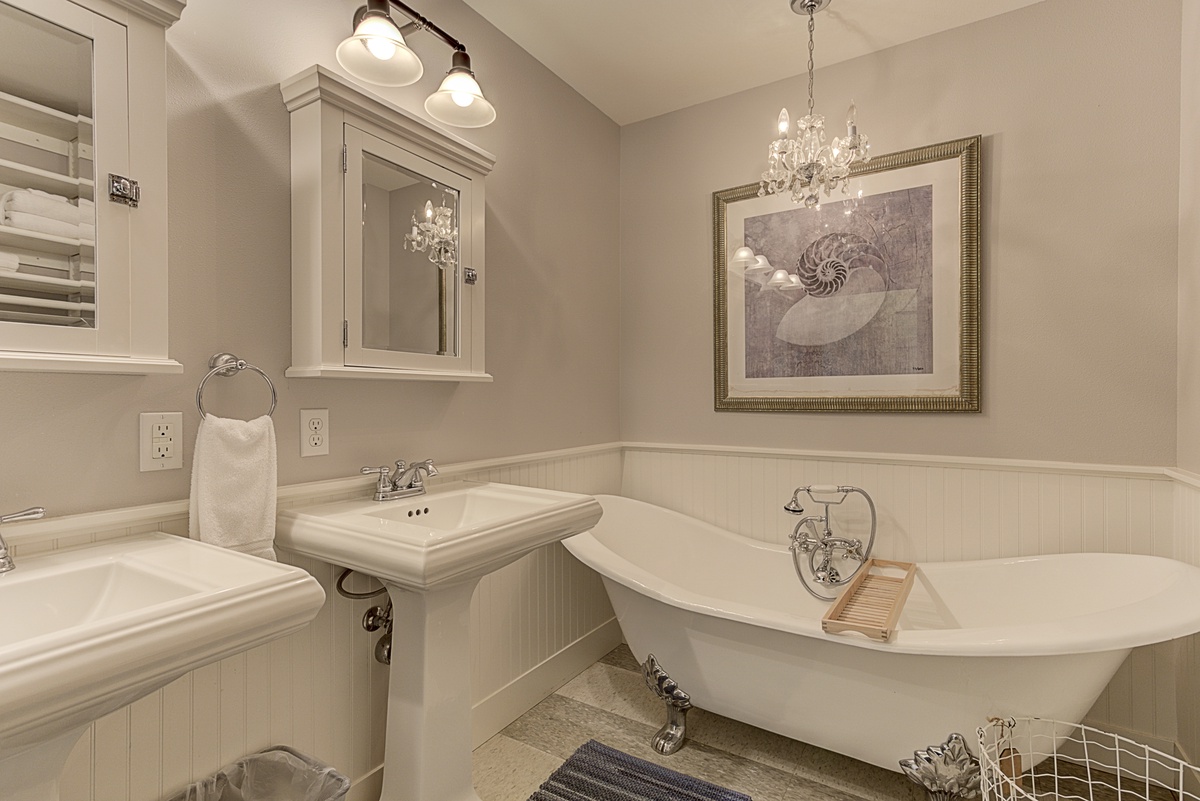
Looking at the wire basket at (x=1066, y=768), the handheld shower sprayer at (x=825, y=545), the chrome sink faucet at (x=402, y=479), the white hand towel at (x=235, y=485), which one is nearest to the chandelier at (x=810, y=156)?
the handheld shower sprayer at (x=825, y=545)

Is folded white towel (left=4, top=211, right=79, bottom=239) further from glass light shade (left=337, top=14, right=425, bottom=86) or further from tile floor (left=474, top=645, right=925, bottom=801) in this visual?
tile floor (left=474, top=645, right=925, bottom=801)

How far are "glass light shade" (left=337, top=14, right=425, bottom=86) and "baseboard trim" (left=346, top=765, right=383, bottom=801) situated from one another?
1886 millimetres

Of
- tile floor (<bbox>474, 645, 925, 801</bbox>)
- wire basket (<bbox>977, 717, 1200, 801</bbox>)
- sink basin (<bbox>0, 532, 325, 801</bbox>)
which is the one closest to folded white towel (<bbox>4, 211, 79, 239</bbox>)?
sink basin (<bbox>0, 532, 325, 801</bbox>)

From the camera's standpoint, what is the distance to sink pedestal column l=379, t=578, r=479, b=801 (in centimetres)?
146

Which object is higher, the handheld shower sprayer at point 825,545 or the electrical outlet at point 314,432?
the electrical outlet at point 314,432

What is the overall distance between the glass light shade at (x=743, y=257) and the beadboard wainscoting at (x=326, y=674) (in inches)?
41.5

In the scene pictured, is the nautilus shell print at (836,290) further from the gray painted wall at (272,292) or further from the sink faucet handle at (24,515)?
the sink faucet handle at (24,515)

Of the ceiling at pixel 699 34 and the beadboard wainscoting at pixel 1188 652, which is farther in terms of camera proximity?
the ceiling at pixel 699 34

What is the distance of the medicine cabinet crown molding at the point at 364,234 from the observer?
58.8 inches

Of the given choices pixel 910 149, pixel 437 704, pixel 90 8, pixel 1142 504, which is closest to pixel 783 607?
pixel 1142 504

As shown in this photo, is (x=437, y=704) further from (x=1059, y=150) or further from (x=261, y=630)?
(x=1059, y=150)

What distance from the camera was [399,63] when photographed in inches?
59.1

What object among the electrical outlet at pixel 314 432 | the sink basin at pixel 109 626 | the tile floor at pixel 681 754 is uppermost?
the electrical outlet at pixel 314 432

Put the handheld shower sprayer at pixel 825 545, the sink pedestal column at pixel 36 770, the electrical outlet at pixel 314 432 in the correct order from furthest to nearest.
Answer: the handheld shower sprayer at pixel 825 545
the electrical outlet at pixel 314 432
the sink pedestal column at pixel 36 770
